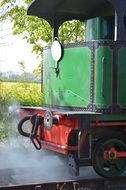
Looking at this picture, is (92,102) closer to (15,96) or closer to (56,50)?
(56,50)

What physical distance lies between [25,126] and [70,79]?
4.75 feet

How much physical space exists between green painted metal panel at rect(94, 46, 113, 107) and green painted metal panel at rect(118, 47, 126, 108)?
146 millimetres

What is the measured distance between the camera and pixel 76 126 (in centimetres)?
662

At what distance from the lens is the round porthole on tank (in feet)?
24.5

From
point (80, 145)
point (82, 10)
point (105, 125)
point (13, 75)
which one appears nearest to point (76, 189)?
point (80, 145)

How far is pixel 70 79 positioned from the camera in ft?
24.1

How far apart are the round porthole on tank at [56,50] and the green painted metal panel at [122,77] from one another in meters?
1.10

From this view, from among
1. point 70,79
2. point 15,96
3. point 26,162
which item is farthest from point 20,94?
point 70,79

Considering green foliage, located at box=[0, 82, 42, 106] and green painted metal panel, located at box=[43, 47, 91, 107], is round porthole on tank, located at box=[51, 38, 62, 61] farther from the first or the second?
green foliage, located at box=[0, 82, 42, 106]

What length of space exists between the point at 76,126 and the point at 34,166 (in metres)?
1.72

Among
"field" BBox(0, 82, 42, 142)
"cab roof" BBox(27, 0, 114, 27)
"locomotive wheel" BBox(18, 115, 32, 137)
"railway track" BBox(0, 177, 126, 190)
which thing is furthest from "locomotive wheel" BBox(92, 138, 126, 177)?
"field" BBox(0, 82, 42, 142)

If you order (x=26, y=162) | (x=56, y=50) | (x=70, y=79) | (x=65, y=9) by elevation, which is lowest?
(x=26, y=162)

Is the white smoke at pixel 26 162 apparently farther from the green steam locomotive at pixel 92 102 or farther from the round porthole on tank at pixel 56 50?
the round porthole on tank at pixel 56 50

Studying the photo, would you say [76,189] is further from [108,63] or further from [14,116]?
[14,116]
